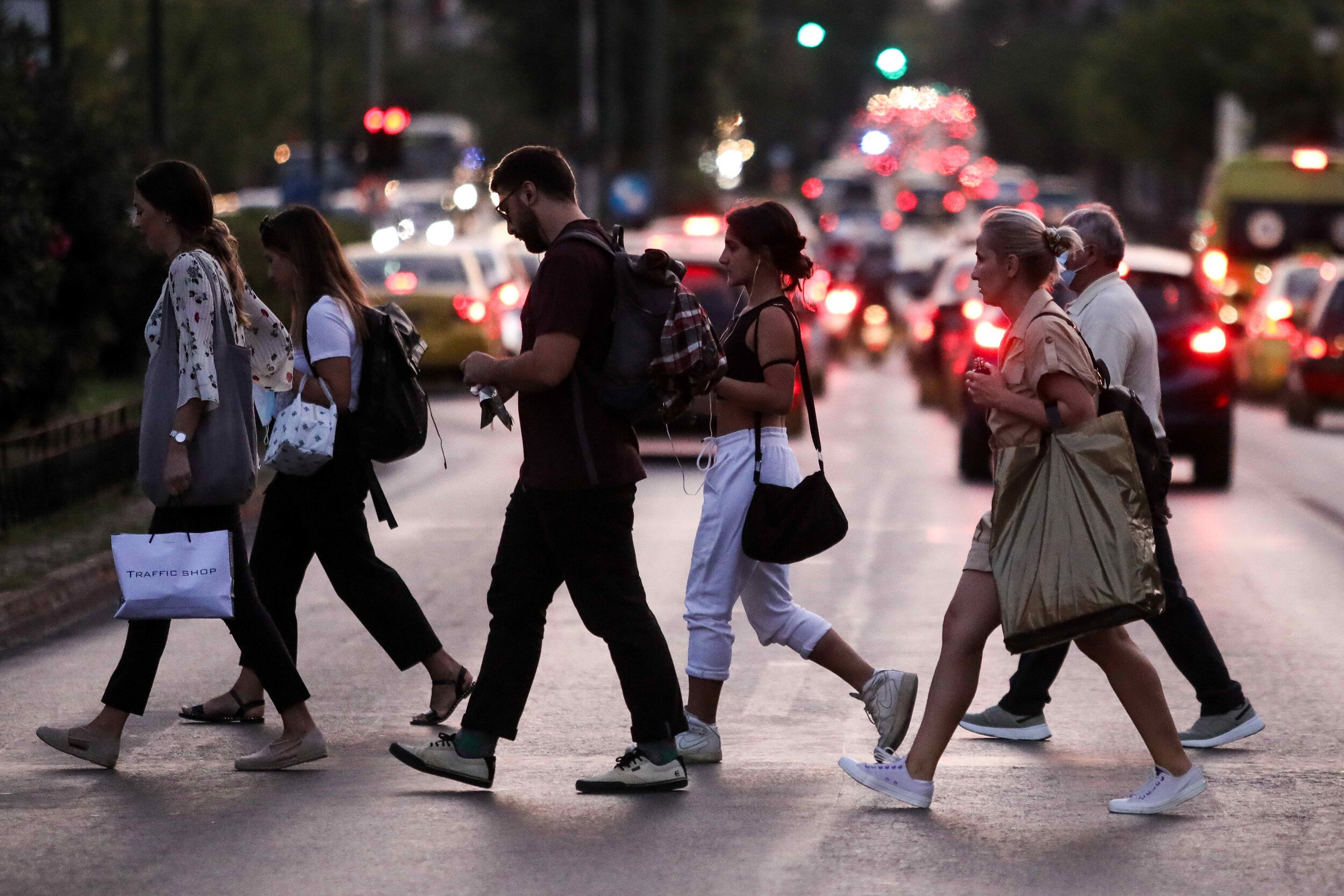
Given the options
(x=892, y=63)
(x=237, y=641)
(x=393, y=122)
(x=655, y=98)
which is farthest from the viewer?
(x=655, y=98)

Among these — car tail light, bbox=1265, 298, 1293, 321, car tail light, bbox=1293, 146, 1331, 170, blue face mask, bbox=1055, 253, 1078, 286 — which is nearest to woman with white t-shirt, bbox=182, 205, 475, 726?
blue face mask, bbox=1055, 253, 1078, 286

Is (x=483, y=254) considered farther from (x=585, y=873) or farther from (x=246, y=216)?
(x=585, y=873)

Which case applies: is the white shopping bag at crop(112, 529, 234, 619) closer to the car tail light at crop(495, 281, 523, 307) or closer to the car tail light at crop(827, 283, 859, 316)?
the car tail light at crop(495, 281, 523, 307)

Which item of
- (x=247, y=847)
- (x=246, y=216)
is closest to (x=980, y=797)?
(x=247, y=847)

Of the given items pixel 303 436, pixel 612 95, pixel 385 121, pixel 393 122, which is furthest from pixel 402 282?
pixel 612 95

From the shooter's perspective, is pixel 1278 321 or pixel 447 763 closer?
→ pixel 447 763

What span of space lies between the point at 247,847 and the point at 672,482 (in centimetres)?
1099

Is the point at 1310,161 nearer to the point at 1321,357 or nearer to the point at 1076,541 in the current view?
→ the point at 1321,357

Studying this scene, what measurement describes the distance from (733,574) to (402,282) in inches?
748

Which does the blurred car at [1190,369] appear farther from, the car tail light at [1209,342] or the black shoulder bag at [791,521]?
the black shoulder bag at [791,521]

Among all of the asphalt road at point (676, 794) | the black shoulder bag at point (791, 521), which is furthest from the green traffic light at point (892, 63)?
the black shoulder bag at point (791, 521)

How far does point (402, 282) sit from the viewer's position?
25906mm

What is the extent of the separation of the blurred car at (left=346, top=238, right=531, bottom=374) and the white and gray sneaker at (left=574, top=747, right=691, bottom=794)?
18.0 m

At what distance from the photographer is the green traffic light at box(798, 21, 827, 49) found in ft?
98.6
